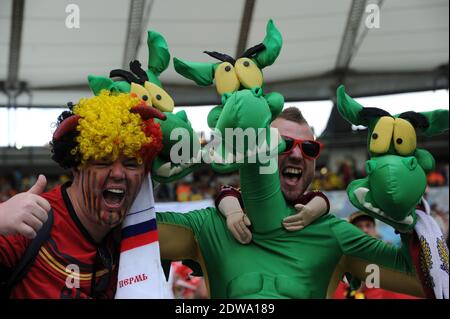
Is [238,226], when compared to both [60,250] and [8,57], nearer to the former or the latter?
[60,250]

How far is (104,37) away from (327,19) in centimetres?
297

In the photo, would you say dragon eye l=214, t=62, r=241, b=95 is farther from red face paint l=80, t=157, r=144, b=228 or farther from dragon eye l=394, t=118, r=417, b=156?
dragon eye l=394, t=118, r=417, b=156

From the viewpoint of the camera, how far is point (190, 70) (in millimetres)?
2957

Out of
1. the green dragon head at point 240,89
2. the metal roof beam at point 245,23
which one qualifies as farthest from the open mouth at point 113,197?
the metal roof beam at point 245,23

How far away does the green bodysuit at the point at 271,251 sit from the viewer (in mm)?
2918

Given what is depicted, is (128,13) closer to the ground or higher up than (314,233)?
higher up

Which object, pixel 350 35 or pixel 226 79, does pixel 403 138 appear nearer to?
pixel 226 79

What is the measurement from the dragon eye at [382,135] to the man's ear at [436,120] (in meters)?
0.17

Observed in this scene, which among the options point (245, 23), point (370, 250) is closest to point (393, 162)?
point (370, 250)

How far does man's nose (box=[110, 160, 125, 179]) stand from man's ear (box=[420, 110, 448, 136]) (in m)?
1.20

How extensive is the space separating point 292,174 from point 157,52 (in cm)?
72

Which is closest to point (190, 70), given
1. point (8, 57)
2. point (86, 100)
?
point (86, 100)

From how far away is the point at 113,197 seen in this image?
2.56 m

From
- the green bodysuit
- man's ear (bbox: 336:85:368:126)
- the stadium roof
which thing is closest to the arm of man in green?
the green bodysuit
